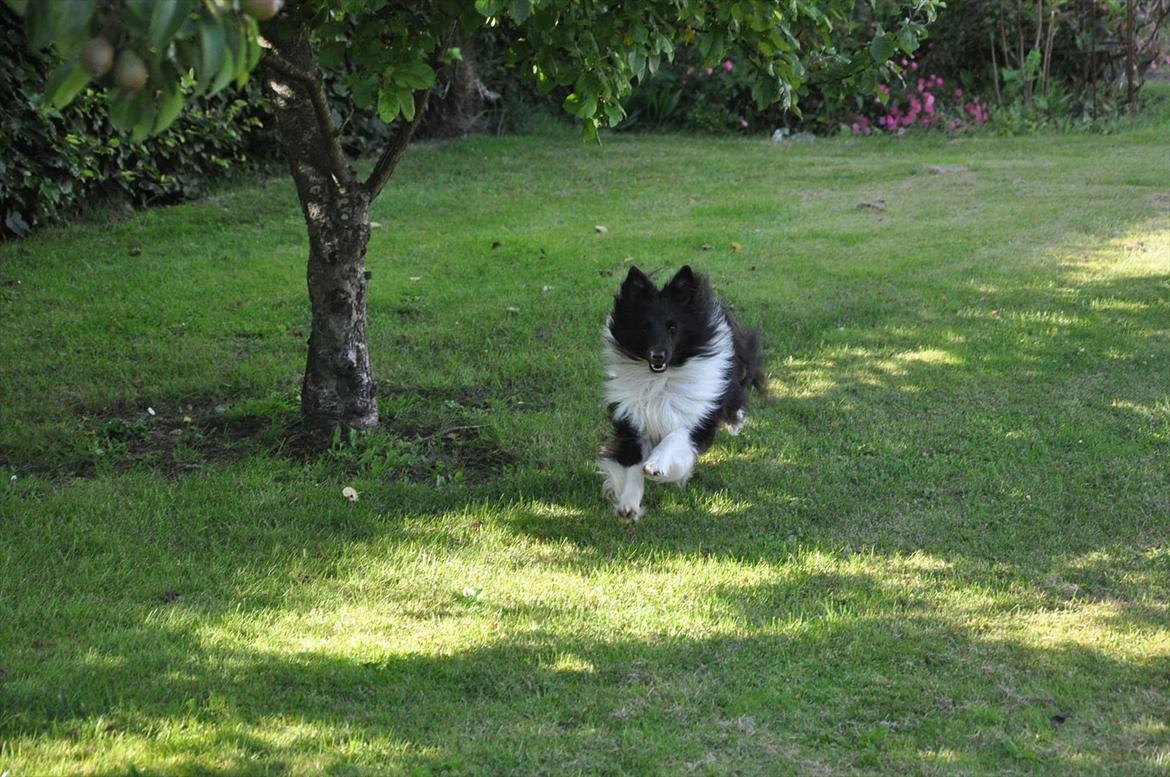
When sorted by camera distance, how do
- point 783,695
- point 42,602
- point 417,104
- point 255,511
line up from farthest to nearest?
point 417,104 < point 255,511 < point 42,602 < point 783,695

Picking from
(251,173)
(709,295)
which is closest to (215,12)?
(709,295)

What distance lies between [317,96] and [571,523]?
2316mm

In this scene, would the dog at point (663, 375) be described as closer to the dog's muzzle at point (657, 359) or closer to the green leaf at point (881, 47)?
the dog's muzzle at point (657, 359)

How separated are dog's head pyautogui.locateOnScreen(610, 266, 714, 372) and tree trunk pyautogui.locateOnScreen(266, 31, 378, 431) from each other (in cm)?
136

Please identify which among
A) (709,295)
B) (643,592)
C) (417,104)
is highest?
(417,104)

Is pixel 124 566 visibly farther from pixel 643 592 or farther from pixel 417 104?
pixel 417 104

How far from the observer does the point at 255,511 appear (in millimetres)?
5707

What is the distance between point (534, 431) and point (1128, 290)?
5054mm

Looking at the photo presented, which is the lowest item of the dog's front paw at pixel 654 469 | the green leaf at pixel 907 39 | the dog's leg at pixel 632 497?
the dog's leg at pixel 632 497

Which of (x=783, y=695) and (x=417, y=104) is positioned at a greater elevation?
(x=417, y=104)

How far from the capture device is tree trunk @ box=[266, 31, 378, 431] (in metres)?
6.16

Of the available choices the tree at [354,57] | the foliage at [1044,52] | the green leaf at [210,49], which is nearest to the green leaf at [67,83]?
the tree at [354,57]

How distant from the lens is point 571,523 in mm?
5746

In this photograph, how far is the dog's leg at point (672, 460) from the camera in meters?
5.73
